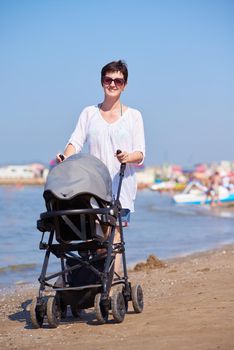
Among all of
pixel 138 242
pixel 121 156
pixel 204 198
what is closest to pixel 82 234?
pixel 121 156

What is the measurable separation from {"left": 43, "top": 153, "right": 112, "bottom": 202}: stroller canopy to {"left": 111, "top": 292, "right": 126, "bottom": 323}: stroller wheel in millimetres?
599

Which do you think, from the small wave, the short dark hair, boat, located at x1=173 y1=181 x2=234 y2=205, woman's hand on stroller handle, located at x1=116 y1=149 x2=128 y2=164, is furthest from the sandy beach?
boat, located at x1=173 y1=181 x2=234 y2=205

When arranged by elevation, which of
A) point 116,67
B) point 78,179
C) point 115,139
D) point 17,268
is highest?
point 116,67

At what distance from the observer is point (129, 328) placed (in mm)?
4535

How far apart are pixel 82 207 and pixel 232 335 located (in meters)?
1.20

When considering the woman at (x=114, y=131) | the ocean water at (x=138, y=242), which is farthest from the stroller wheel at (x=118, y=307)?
the ocean water at (x=138, y=242)

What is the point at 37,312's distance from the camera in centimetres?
466

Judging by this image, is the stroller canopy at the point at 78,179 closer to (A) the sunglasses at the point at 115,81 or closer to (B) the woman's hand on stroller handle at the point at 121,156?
(B) the woman's hand on stroller handle at the point at 121,156

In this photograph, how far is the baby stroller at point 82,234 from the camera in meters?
4.55

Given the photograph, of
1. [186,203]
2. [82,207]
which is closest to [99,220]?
[82,207]

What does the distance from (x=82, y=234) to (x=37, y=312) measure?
1.86 feet

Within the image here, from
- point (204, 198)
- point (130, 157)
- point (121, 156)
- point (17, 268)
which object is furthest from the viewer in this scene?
point (204, 198)

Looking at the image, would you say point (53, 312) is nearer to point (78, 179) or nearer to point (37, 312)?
point (37, 312)

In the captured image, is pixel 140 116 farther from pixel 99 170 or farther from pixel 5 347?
pixel 5 347
